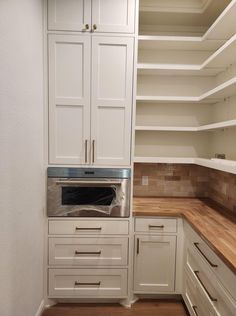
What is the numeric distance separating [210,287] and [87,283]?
1123 mm

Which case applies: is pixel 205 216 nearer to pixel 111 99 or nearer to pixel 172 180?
pixel 172 180

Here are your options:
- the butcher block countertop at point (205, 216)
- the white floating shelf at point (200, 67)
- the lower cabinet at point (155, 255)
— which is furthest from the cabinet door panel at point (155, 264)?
the white floating shelf at point (200, 67)

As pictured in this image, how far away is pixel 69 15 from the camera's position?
199 centimetres

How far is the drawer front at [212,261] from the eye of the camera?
4.06ft

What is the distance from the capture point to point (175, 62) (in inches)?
101

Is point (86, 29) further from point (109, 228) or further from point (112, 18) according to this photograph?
point (109, 228)

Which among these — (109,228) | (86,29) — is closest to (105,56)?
(86,29)

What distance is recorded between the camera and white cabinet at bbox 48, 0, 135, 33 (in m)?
1.99

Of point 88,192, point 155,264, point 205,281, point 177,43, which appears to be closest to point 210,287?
point 205,281

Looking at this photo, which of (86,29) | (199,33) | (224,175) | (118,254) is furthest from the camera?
(199,33)

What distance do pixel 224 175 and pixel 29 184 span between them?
5.98 ft

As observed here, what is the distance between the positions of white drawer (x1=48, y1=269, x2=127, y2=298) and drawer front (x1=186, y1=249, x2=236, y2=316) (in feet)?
2.07

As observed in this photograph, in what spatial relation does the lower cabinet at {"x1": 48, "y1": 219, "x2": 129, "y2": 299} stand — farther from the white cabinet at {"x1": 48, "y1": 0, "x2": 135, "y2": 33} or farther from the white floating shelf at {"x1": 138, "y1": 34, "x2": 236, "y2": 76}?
the white cabinet at {"x1": 48, "y1": 0, "x2": 135, "y2": 33}

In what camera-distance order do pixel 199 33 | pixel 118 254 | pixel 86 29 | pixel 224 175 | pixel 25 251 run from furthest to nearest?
pixel 199 33, pixel 224 175, pixel 118 254, pixel 86 29, pixel 25 251
